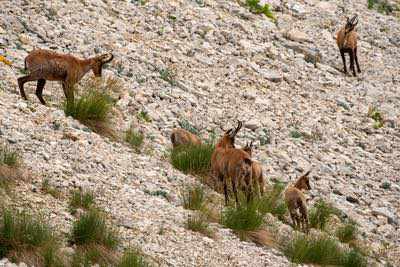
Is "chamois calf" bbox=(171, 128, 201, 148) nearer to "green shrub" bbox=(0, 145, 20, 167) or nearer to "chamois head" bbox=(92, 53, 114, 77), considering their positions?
"chamois head" bbox=(92, 53, 114, 77)

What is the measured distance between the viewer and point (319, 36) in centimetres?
2033

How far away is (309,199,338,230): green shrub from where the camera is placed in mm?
11679

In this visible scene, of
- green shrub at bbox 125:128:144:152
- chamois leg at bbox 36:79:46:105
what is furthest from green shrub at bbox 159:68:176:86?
chamois leg at bbox 36:79:46:105

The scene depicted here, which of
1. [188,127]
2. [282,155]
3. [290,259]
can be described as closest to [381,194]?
[282,155]

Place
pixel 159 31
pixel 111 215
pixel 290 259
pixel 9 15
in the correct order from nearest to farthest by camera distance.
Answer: pixel 111 215
pixel 290 259
pixel 9 15
pixel 159 31

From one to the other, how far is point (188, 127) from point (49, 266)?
612 centimetres

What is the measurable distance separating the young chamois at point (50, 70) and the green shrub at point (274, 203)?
3.32 meters

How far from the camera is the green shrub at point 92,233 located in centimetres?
812

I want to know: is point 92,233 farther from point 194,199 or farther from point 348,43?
point 348,43

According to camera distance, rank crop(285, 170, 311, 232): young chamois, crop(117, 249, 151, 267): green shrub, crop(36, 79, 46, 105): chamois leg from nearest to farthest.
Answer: crop(117, 249, 151, 267): green shrub
crop(285, 170, 311, 232): young chamois
crop(36, 79, 46, 105): chamois leg

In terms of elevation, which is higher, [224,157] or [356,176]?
[224,157]

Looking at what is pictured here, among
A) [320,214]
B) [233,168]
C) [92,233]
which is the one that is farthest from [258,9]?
[92,233]

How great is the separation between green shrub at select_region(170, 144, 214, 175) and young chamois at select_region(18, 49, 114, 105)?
5.98ft

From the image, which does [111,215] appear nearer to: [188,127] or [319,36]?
[188,127]
